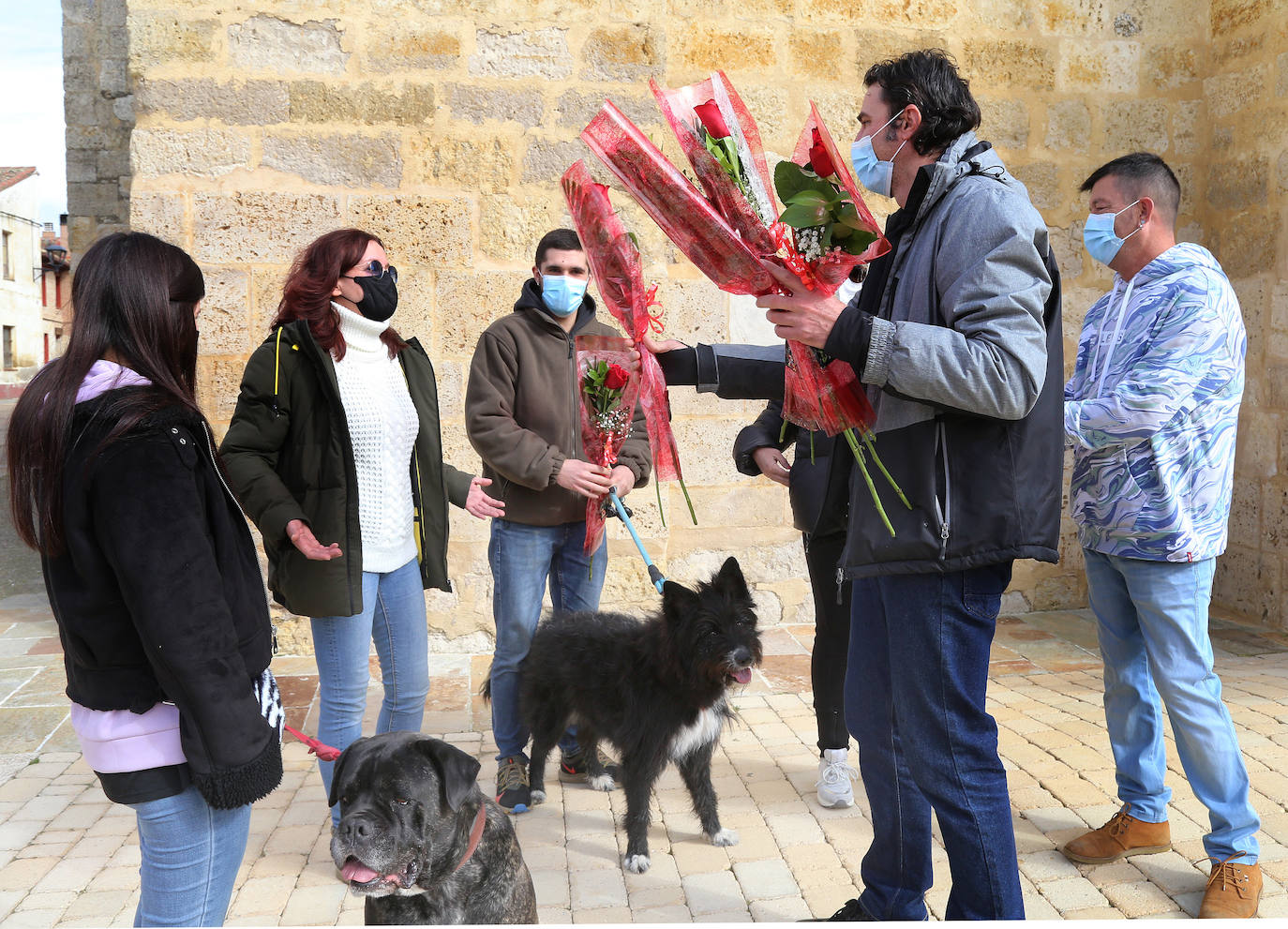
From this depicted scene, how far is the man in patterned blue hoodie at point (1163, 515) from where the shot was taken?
2.99 m

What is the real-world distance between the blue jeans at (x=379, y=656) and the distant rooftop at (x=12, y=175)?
42900 mm

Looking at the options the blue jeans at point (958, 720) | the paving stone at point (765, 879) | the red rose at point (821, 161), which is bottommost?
the paving stone at point (765, 879)

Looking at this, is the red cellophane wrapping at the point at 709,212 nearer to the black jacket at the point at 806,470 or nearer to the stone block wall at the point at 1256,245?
the black jacket at the point at 806,470

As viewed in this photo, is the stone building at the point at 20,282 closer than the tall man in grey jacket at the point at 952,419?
No

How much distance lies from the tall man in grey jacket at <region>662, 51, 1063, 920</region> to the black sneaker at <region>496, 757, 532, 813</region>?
6.12 feet

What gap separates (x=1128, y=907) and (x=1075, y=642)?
10.6 ft

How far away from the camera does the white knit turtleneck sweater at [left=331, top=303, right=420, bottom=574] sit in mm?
3217

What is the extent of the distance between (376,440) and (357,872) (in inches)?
57.6

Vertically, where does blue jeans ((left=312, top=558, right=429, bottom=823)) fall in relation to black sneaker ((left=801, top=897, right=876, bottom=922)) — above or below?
Result: above

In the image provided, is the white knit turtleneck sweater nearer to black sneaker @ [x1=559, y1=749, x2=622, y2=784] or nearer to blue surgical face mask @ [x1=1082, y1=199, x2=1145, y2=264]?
black sneaker @ [x1=559, y1=749, x2=622, y2=784]

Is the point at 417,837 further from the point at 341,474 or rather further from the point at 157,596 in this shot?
the point at 341,474

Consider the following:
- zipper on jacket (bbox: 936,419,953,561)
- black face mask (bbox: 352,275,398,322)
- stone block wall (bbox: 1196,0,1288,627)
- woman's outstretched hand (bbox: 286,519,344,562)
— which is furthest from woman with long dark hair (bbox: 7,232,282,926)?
stone block wall (bbox: 1196,0,1288,627)

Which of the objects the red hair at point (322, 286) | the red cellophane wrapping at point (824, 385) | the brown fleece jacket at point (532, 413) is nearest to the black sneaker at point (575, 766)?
the brown fleece jacket at point (532, 413)

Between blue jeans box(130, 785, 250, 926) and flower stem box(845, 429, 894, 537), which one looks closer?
blue jeans box(130, 785, 250, 926)
